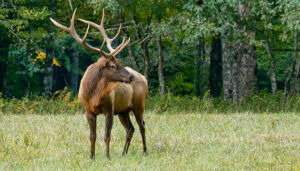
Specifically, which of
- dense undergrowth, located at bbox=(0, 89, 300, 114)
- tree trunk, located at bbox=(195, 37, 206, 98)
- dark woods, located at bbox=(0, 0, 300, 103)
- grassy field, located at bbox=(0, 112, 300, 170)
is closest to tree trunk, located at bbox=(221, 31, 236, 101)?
dark woods, located at bbox=(0, 0, 300, 103)

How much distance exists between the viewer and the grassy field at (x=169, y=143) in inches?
346

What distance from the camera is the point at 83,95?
9.38 metres

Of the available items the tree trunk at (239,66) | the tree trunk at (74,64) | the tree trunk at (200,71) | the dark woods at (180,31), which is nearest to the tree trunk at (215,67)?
the dark woods at (180,31)

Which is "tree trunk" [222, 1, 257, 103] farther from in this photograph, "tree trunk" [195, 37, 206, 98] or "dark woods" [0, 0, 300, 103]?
"tree trunk" [195, 37, 206, 98]

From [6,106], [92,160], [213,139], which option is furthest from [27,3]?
[92,160]

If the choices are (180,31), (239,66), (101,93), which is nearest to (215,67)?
(239,66)

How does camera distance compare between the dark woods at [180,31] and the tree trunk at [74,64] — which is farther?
the tree trunk at [74,64]

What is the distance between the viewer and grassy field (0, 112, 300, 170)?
8.80 m

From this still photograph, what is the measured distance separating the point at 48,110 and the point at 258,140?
→ 796cm

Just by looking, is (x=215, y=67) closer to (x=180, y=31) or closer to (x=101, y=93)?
(x=180, y=31)

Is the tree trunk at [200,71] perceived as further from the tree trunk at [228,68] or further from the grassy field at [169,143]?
the grassy field at [169,143]

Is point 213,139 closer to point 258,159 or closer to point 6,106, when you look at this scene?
point 258,159

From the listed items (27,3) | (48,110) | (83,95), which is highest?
(27,3)

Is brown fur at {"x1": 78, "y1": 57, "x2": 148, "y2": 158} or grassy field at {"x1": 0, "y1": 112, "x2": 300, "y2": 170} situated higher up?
brown fur at {"x1": 78, "y1": 57, "x2": 148, "y2": 158}
